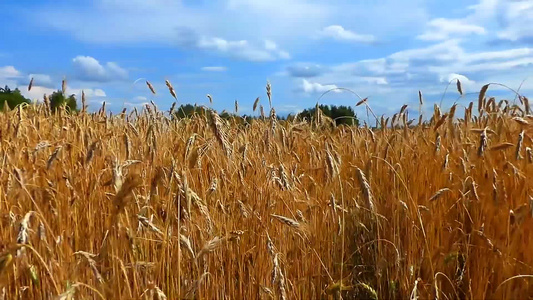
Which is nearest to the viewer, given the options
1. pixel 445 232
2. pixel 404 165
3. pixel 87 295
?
pixel 87 295

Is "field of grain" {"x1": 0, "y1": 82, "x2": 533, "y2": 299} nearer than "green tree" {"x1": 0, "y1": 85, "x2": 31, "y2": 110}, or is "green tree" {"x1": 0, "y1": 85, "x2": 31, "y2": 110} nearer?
"field of grain" {"x1": 0, "y1": 82, "x2": 533, "y2": 299}

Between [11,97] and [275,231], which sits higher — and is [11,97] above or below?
above

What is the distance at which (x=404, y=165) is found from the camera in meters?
2.65

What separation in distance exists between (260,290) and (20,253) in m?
0.78

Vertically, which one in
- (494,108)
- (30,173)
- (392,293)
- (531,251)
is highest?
(494,108)

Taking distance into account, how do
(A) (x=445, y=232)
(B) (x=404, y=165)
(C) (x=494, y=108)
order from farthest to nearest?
(C) (x=494, y=108), (B) (x=404, y=165), (A) (x=445, y=232)

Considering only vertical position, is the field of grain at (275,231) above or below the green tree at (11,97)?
below

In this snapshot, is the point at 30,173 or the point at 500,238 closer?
the point at 500,238

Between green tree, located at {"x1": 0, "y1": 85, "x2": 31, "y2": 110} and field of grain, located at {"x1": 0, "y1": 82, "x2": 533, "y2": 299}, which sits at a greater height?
green tree, located at {"x1": 0, "y1": 85, "x2": 31, "y2": 110}

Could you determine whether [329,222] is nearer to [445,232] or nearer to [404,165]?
[445,232]

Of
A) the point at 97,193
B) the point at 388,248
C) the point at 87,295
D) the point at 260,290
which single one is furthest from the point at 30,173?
the point at 388,248

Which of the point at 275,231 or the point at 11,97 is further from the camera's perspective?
the point at 11,97

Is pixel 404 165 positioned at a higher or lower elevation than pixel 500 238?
higher

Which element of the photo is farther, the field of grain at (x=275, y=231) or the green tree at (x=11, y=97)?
the green tree at (x=11, y=97)
